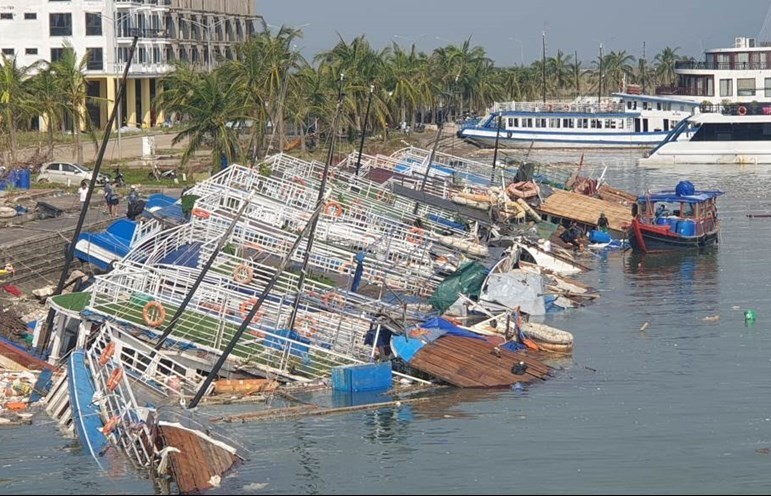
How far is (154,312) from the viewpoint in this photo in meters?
29.4

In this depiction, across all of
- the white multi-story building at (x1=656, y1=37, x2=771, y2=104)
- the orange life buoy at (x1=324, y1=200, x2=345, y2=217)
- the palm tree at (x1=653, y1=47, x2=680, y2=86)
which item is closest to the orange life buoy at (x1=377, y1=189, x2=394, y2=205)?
the orange life buoy at (x1=324, y1=200, x2=345, y2=217)

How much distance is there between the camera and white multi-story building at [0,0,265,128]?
89.9 meters

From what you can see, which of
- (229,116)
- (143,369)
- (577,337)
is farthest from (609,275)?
(143,369)

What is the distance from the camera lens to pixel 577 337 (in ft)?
118

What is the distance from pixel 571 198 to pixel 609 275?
981 centimetres

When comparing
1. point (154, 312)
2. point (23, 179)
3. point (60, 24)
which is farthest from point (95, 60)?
point (154, 312)

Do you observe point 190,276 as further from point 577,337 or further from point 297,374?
point 577,337

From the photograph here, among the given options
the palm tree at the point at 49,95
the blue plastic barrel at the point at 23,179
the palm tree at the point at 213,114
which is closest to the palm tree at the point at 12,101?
the palm tree at the point at 49,95

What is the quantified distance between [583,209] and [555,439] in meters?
29.7

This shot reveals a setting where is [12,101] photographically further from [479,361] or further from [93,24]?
[479,361]

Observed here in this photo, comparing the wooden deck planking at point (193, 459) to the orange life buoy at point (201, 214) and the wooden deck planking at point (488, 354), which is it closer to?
the wooden deck planking at point (488, 354)

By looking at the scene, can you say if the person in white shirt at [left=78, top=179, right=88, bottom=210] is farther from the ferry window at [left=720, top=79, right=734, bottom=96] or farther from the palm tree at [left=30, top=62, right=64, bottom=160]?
the ferry window at [left=720, top=79, right=734, bottom=96]

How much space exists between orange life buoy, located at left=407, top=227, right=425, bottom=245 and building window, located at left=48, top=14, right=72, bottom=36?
5363 centimetres

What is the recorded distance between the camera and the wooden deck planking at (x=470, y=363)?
98.5 ft
